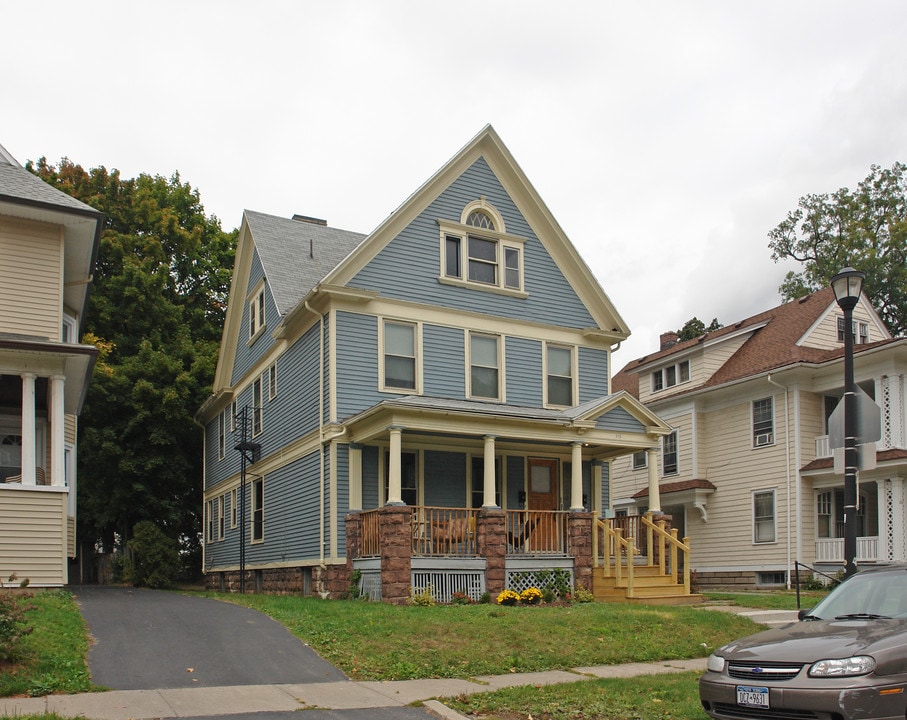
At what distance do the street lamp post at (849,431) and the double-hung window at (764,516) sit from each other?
16030 mm

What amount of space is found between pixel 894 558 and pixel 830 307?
8.39 meters

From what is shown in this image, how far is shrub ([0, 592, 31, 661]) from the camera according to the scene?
949 centimetres

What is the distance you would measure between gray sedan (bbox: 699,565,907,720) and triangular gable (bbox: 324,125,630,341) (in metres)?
14.0

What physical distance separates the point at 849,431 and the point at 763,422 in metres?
16.9

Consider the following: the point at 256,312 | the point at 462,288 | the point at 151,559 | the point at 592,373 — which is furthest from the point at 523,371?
the point at 151,559

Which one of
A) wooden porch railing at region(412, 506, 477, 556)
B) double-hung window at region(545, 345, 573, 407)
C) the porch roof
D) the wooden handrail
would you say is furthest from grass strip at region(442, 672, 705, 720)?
double-hung window at region(545, 345, 573, 407)

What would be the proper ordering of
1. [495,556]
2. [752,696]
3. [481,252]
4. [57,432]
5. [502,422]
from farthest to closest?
[481,252]
[502,422]
[495,556]
[57,432]
[752,696]

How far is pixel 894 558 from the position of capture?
80.1ft

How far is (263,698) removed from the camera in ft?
31.4

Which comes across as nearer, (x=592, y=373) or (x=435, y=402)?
(x=435, y=402)

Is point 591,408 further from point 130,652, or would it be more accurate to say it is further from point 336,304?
point 130,652

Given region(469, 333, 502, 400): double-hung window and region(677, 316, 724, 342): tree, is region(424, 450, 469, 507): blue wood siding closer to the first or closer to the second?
region(469, 333, 502, 400): double-hung window

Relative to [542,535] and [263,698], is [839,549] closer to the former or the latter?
[542,535]

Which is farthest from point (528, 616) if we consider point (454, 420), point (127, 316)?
point (127, 316)
